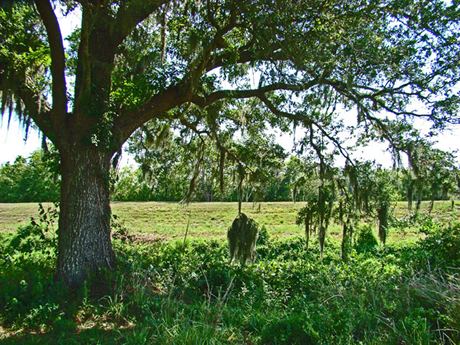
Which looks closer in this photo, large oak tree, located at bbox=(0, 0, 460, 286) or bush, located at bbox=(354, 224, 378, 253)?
large oak tree, located at bbox=(0, 0, 460, 286)

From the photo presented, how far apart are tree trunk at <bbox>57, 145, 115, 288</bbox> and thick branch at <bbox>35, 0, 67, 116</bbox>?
0.72 meters

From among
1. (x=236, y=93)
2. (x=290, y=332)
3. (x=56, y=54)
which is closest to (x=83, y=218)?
(x=56, y=54)

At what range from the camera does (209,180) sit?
1058cm

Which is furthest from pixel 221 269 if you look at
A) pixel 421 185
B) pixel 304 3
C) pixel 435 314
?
pixel 304 3

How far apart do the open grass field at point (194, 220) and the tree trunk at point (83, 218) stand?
360 inches

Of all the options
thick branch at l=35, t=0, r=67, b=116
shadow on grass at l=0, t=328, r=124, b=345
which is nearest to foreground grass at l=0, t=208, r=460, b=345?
shadow on grass at l=0, t=328, r=124, b=345

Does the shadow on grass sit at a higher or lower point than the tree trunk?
lower

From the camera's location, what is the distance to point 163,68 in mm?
8055

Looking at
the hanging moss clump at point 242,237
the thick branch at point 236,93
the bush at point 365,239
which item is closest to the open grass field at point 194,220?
the bush at point 365,239

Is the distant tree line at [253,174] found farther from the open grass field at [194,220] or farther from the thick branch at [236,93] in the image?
the open grass field at [194,220]

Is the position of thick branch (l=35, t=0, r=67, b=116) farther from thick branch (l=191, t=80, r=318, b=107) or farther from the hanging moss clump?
the hanging moss clump

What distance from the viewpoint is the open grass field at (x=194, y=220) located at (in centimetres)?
1780

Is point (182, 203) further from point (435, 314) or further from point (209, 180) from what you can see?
point (435, 314)

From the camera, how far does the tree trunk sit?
21.6 feet
